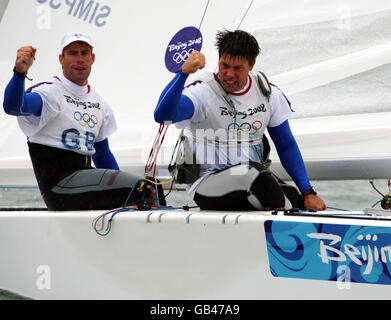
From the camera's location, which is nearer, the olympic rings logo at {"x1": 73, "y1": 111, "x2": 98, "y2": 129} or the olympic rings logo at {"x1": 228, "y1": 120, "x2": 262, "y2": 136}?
the olympic rings logo at {"x1": 228, "y1": 120, "x2": 262, "y2": 136}

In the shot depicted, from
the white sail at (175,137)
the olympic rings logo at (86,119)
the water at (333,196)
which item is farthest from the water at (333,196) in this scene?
the olympic rings logo at (86,119)

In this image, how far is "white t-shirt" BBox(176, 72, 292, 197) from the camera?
79.6 inches

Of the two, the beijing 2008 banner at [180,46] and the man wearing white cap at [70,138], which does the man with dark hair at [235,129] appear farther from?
the beijing 2008 banner at [180,46]

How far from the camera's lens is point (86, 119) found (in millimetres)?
2213

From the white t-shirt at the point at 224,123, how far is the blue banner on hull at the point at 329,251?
1.29ft

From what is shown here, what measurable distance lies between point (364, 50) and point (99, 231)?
4.26ft

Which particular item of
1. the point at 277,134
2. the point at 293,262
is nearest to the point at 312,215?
the point at 293,262

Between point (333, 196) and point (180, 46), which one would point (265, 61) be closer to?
point (180, 46)

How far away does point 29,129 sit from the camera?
213cm

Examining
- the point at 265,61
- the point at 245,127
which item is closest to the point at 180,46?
the point at 265,61

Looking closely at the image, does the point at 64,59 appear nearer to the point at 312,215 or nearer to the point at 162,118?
the point at 162,118

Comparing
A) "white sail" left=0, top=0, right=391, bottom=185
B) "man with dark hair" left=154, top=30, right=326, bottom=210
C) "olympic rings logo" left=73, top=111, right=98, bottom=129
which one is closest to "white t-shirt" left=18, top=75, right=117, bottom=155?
"olympic rings logo" left=73, top=111, right=98, bottom=129

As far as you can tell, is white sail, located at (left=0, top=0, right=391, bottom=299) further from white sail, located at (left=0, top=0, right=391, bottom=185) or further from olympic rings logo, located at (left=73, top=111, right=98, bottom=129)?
olympic rings logo, located at (left=73, top=111, right=98, bottom=129)

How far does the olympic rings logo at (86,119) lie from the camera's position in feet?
7.16
